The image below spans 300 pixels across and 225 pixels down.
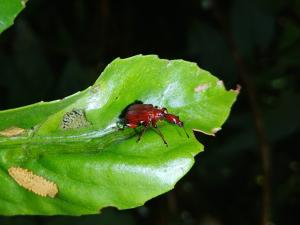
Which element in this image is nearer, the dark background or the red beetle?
the red beetle

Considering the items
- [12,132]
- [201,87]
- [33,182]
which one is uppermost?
[201,87]

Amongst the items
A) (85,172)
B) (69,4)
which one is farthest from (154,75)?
(69,4)

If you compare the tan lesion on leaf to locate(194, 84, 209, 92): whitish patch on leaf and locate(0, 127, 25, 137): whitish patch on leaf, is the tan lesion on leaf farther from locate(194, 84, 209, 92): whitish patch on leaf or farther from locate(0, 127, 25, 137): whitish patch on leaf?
locate(194, 84, 209, 92): whitish patch on leaf

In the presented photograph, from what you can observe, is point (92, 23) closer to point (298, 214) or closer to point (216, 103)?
point (298, 214)

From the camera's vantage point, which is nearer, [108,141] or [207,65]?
[108,141]

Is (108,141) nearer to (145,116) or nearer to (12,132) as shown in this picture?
(145,116)

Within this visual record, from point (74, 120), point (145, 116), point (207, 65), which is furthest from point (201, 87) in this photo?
point (207, 65)

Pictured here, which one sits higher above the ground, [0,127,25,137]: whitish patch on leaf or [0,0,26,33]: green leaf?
[0,0,26,33]: green leaf

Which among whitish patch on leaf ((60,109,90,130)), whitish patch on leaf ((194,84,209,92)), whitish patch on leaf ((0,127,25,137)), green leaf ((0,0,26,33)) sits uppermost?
green leaf ((0,0,26,33))

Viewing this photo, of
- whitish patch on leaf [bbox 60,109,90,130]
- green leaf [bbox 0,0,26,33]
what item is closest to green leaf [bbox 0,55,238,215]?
whitish patch on leaf [bbox 60,109,90,130]
